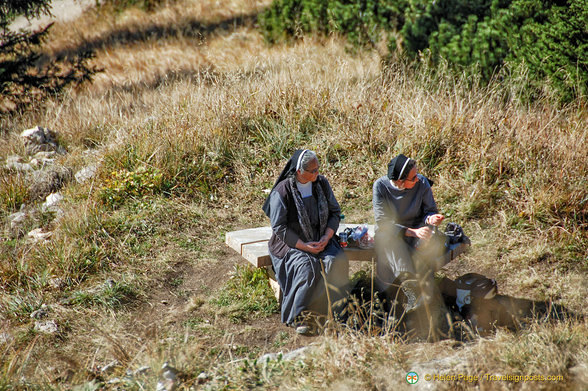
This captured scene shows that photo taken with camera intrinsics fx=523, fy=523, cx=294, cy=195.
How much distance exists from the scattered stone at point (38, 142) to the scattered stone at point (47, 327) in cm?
383

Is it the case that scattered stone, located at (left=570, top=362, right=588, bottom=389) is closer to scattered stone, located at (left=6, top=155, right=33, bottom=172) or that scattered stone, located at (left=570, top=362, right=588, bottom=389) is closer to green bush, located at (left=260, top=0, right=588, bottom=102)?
green bush, located at (left=260, top=0, right=588, bottom=102)

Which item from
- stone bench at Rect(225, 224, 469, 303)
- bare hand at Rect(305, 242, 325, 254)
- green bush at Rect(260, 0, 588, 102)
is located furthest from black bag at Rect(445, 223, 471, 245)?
green bush at Rect(260, 0, 588, 102)

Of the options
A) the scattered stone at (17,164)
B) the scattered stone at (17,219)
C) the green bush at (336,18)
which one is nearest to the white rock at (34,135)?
the scattered stone at (17,164)

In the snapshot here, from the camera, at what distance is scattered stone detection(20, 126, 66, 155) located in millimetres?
7566

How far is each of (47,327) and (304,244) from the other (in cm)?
Answer: 227

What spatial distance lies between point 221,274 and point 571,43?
5.16 metres

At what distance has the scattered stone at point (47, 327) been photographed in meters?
4.37

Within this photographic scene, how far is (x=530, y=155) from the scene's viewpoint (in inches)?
234

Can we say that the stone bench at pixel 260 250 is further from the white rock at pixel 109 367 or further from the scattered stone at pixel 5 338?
the scattered stone at pixel 5 338

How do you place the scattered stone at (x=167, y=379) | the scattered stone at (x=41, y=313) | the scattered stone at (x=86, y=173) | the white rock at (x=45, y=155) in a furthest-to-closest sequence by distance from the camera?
the white rock at (x=45, y=155)
the scattered stone at (x=86, y=173)
the scattered stone at (x=41, y=313)
the scattered stone at (x=167, y=379)

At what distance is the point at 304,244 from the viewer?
14.3 ft

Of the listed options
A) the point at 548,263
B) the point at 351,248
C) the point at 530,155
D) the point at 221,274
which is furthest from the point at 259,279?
the point at 530,155

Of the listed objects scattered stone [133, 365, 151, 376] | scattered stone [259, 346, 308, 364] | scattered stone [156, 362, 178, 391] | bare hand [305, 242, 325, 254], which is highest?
bare hand [305, 242, 325, 254]

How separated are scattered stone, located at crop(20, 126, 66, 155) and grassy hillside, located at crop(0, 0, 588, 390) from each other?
0.53ft
